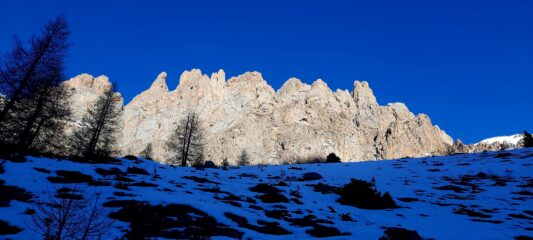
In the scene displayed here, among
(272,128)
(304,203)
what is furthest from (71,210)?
(272,128)

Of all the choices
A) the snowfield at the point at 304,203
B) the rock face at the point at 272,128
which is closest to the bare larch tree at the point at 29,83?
the snowfield at the point at 304,203

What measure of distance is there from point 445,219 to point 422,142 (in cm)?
20125

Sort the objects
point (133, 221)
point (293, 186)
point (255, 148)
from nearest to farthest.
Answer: point (133, 221) < point (293, 186) < point (255, 148)

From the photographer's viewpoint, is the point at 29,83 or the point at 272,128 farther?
the point at 272,128

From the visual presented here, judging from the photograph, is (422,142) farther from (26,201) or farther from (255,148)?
(26,201)

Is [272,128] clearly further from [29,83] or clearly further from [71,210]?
[71,210]

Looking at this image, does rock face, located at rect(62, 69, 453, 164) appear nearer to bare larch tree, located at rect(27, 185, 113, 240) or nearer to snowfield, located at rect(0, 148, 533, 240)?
snowfield, located at rect(0, 148, 533, 240)

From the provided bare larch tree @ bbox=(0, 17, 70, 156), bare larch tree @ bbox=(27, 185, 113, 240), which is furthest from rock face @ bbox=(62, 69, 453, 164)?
bare larch tree @ bbox=(27, 185, 113, 240)

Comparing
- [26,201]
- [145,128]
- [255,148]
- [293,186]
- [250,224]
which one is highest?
[145,128]

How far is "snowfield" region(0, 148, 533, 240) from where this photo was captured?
29.4 ft

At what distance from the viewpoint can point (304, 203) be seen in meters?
13.0

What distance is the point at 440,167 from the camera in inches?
953

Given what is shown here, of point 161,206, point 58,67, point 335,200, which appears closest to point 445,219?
point 335,200

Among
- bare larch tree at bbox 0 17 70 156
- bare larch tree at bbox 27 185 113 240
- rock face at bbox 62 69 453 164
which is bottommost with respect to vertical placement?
bare larch tree at bbox 27 185 113 240
